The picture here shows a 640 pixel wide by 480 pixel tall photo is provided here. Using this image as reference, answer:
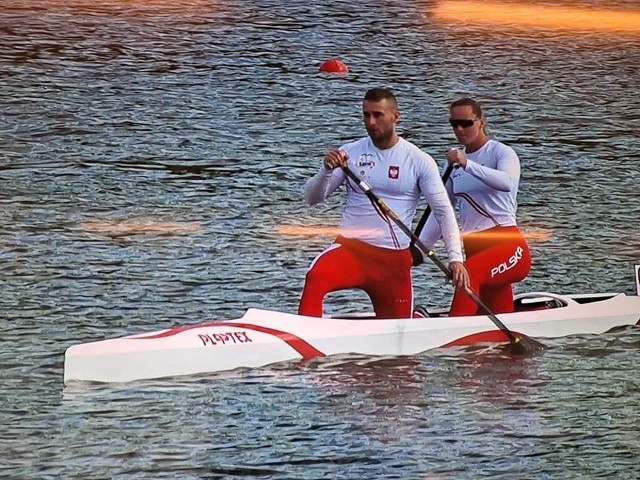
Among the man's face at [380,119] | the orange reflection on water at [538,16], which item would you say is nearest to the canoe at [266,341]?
the man's face at [380,119]

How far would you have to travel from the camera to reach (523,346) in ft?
43.9

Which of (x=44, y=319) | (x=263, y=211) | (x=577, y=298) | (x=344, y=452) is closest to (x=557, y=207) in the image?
(x=263, y=211)

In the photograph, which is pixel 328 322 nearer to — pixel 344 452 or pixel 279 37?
pixel 344 452

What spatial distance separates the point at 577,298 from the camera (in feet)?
47.0

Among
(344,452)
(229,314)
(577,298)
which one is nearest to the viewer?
(344,452)

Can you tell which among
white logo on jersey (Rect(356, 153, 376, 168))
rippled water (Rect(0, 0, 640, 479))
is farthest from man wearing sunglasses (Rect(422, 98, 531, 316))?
white logo on jersey (Rect(356, 153, 376, 168))

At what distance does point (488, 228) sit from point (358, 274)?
A: 127 cm

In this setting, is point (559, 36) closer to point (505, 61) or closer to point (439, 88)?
point (505, 61)

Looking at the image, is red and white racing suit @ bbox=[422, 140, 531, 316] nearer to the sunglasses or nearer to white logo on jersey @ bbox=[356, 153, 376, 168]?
the sunglasses

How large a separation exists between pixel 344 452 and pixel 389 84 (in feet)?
49.3

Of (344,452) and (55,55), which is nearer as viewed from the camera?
(344,452)

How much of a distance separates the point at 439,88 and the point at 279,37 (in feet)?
12.1

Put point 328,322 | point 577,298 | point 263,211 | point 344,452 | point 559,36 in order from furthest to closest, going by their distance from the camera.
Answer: point 559,36, point 263,211, point 577,298, point 328,322, point 344,452

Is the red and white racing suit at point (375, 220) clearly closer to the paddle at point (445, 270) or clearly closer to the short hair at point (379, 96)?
the paddle at point (445, 270)
